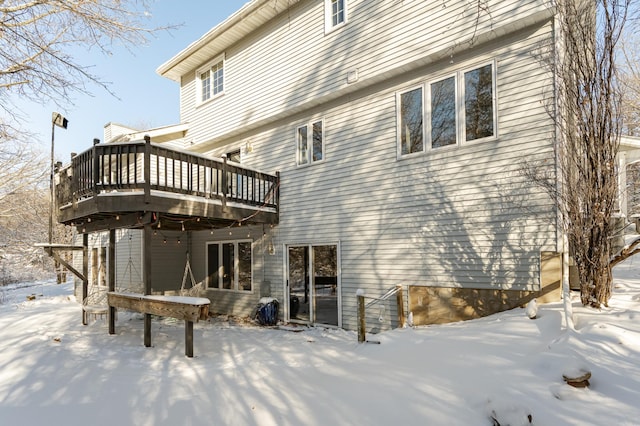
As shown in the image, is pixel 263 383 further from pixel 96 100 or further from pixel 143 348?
pixel 96 100

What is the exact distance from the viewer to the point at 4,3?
198 inches

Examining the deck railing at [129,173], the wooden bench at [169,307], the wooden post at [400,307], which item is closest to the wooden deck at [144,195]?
the deck railing at [129,173]

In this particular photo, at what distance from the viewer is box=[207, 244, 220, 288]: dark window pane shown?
1113 centimetres

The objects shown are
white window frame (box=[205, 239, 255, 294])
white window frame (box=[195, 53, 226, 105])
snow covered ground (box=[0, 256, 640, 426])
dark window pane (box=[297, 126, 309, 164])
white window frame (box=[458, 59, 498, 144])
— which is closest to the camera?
snow covered ground (box=[0, 256, 640, 426])

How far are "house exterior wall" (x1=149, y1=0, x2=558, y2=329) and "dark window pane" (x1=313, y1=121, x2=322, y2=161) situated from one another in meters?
0.26

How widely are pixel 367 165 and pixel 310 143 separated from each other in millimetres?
1830

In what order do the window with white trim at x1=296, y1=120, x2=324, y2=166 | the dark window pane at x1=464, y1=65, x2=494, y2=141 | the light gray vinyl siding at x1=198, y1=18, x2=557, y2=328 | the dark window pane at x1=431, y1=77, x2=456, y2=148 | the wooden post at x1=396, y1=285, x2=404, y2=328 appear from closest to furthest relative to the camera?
the light gray vinyl siding at x1=198, y1=18, x2=557, y2=328 < the dark window pane at x1=464, y1=65, x2=494, y2=141 < the dark window pane at x1=431, y1=77, x2=456, y2=148 < the wooden post at x1=396, y1=285, x2=404, y2=328 < the window with white trim at x1=296, y1=120, x2=324, y2=166

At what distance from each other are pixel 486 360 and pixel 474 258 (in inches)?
94.7

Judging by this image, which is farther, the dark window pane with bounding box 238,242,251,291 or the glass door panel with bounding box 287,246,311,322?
the dark window pane with bounding box 238,242,251,291

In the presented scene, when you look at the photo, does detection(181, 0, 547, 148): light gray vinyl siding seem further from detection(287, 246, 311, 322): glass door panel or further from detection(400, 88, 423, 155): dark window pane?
detection(287, 246, 311, 322): glass door panel

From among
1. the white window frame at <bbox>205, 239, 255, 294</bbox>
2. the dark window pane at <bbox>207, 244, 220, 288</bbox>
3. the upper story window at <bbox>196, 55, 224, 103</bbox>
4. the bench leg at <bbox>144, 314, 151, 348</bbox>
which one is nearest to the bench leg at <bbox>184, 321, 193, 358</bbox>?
the bench leg at <bbox>144, 314, 151, 348</bbox>

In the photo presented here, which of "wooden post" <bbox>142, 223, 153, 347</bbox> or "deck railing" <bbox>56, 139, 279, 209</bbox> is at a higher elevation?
"deck railing" <bbox>56, 139, 279, 209</bbox>

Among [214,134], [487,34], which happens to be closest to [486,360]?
[487,34]

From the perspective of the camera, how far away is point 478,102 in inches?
244
